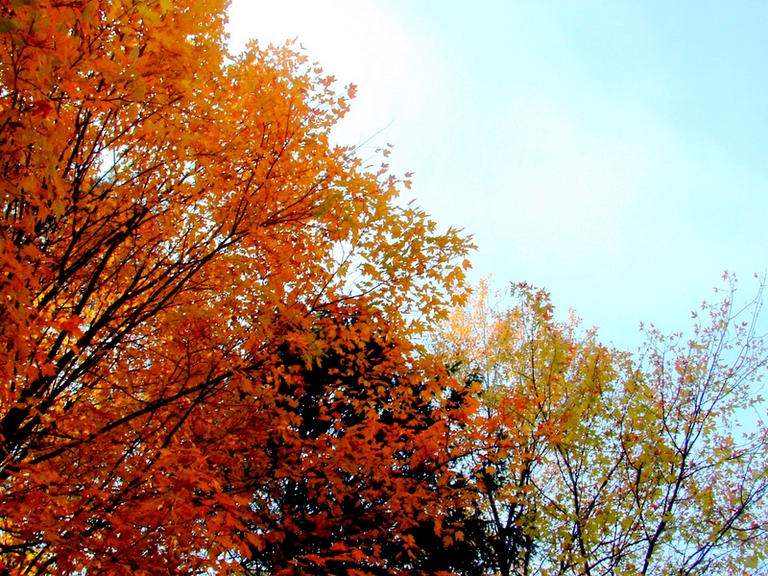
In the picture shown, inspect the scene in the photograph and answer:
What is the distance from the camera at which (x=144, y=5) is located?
2.40 m

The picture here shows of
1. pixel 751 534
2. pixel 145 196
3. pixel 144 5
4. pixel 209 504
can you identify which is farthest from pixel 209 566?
pixel 751 534

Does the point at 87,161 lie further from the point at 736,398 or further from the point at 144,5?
the point at 736,398

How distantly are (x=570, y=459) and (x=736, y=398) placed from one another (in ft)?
7.58

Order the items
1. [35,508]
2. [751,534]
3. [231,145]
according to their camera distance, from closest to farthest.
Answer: [35,508] → [231,145] → [751,534]

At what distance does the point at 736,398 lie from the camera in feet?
21.6

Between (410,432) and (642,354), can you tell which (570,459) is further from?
(410,432)

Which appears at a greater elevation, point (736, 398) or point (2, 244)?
point (736, 398)

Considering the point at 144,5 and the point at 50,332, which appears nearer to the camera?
the point at 144,5

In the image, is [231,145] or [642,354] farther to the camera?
[642,354]

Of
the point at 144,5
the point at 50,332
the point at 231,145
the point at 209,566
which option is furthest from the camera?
the point at 50,332

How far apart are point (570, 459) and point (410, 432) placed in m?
2.37

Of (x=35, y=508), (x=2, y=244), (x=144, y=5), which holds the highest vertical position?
(x=144, y=5)

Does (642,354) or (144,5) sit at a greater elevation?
(642,354)

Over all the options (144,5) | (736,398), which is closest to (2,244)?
(144,5)
